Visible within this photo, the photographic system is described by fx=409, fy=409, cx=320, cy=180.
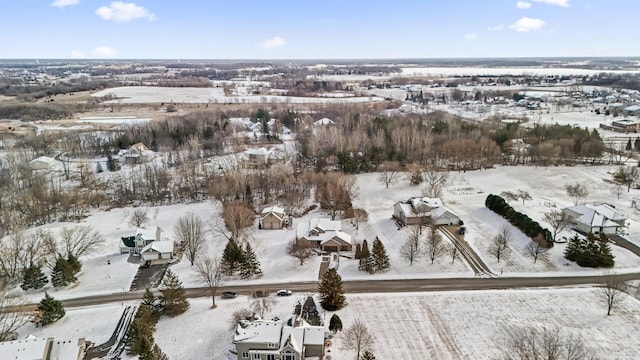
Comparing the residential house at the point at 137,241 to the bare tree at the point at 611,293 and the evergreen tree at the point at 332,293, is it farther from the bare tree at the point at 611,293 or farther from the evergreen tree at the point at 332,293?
the bare tree at the point at 611,293

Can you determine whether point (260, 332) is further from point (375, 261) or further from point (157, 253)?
point (157, 253)

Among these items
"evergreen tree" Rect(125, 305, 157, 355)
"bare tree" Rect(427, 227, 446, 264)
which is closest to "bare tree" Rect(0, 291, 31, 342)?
"evergreen tree" Rect(125, 305, 157, 355)

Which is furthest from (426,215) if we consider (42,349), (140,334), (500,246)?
(42,349)

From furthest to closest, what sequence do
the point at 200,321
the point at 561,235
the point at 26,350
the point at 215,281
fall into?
1. the point at 561,235
2. the point at 215,281
3. the point at 200,321
4. the point at 26,350

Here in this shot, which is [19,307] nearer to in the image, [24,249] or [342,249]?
[24,249]

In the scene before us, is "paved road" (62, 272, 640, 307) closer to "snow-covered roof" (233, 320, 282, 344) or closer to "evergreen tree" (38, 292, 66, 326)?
"evergreen tree" (38, 292, 66, 326)

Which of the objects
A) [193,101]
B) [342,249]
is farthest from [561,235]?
[193,101]

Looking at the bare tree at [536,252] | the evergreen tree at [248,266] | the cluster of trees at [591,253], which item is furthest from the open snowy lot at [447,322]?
the bare tree at [536,252]
